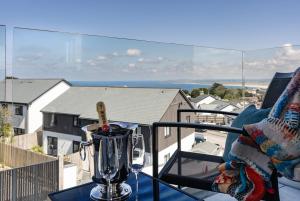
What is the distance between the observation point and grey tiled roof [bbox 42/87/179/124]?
314 centimetres

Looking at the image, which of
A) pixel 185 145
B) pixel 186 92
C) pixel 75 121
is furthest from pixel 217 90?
pixel 75 121

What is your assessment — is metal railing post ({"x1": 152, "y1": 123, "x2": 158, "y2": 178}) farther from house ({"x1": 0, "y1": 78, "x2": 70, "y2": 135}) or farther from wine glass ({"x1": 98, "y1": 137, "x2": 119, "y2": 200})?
house ({"x1": 0, "y1": 78, "x2": 70, "y2": 135})

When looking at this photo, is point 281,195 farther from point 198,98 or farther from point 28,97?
point 28,97

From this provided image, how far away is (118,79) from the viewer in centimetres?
318

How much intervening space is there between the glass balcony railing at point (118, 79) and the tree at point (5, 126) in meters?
0.06

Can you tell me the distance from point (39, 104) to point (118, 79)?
2.92 ft

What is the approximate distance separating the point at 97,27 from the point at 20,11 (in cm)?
268

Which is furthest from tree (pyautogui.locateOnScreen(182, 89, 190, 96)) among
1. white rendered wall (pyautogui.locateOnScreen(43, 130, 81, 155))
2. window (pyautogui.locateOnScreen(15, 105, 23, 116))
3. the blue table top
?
the blue table top

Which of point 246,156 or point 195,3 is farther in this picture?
point 195,3

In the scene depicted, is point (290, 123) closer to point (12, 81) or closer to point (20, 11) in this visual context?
point (12, 81)

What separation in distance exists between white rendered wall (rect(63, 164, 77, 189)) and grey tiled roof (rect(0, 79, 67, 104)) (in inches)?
32.8

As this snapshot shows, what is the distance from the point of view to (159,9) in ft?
30.4

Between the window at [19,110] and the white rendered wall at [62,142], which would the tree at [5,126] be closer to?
the window at [19,110]

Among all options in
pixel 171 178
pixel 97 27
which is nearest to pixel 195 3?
pixel 97 27
